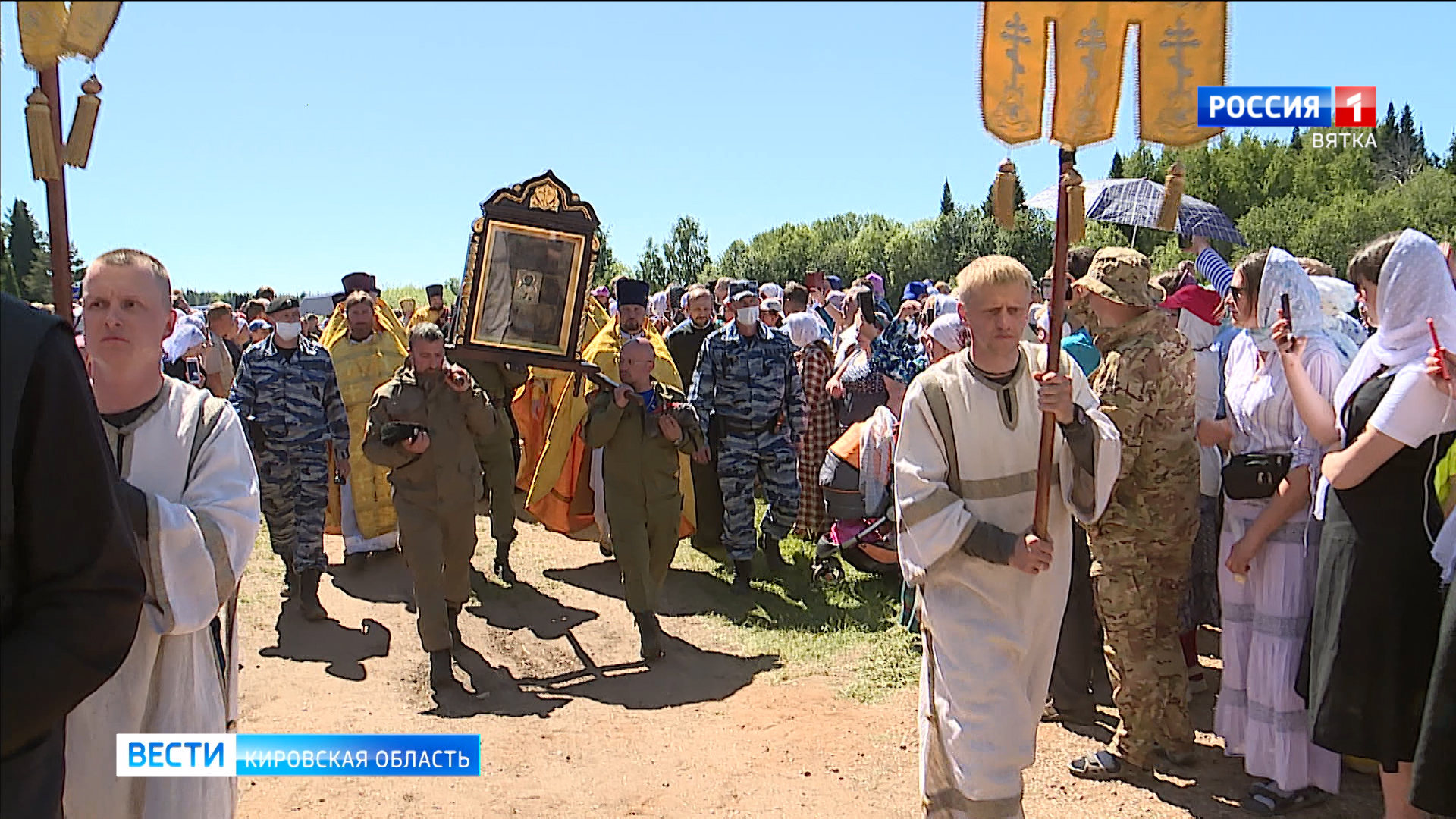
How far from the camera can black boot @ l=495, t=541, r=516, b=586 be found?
330 inches

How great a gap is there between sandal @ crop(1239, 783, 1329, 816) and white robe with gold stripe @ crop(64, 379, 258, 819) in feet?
13.1

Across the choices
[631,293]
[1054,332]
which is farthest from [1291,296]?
[631,293]

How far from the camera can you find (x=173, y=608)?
9.06ft

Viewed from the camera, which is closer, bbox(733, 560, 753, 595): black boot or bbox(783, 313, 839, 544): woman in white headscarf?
bbox(733, 560, 753, 595): black boot

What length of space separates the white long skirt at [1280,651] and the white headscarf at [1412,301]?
0.93m

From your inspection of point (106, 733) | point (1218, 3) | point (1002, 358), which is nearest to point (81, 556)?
point (106, 733)

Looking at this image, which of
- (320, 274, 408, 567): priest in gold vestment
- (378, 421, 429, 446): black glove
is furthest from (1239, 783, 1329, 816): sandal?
(320, 274, 408, 567): priest in gold vestment

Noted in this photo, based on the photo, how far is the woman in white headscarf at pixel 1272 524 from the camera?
427 cm

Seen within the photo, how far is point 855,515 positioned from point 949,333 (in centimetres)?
212

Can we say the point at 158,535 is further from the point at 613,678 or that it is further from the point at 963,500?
the point at 613,678

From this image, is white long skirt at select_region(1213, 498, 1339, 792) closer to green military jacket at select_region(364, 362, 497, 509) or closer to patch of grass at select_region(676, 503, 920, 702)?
patch of grass at select_region(676, 503, 920, 702)

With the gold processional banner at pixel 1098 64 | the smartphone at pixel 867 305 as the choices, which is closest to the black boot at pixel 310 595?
the smartphone at pixel 867 305

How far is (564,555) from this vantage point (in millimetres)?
9266

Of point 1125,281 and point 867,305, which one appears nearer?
point 1125,281
